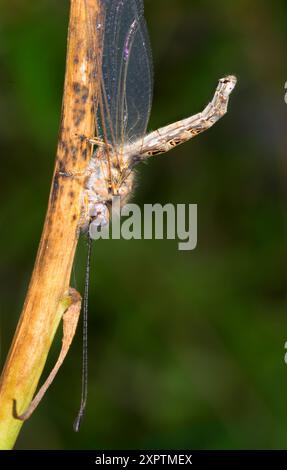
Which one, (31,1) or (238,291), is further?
(238,291)

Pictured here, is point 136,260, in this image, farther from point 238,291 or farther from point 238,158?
point 238,158

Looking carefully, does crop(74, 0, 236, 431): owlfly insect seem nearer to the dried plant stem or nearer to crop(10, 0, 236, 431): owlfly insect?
crop(10, 0, 236, 431): owlfly insect

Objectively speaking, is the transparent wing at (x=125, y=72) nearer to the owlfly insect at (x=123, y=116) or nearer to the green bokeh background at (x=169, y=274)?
the owlfly insect at (x=123, y=116)

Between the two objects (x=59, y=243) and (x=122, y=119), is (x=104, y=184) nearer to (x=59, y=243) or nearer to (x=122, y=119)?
(x=122, y=119)

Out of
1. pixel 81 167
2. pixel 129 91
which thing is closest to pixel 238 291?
pixel 129 91

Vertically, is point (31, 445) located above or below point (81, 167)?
below

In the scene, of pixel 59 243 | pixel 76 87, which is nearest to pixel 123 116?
pixel 76 87
